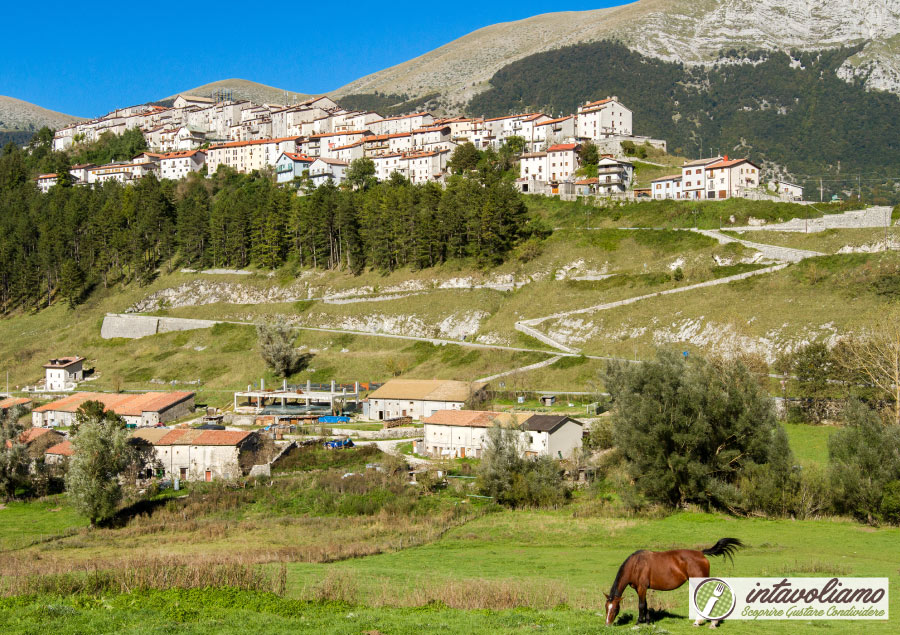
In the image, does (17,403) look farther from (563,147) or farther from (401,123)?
(401,123)

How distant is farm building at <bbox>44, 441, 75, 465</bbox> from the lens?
5041 centimetres

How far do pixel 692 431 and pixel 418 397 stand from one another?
2740cm

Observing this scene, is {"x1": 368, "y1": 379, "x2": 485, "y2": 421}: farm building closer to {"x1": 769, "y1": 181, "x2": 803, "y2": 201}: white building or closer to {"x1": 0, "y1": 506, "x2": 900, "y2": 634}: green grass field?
{"x1": 0, "y1": 506, "x2": 900, "y2": 634}: green grass field

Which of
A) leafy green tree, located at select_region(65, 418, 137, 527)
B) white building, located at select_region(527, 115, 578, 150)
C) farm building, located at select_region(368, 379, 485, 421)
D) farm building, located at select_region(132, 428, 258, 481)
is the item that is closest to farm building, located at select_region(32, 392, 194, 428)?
farm building, located at select_region(132, 428, 258, 481)

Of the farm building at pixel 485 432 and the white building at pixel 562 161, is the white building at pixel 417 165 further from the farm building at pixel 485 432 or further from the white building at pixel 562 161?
the farm building at pixel 485 432

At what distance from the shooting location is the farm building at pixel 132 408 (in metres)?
62.2

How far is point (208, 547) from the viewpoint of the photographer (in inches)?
1264

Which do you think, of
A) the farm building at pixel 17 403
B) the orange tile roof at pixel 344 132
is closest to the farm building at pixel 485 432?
the farm building at pixel 17 403

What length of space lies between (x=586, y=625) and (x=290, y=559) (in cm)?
1650

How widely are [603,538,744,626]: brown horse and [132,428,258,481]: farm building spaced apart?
37127 mm

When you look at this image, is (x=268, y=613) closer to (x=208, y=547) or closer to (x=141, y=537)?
(x=208, y=547)

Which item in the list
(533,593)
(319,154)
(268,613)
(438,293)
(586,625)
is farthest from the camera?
(319,154)

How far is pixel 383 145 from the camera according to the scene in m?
135

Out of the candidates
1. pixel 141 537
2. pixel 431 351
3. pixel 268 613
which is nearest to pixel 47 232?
pixel 431 351
